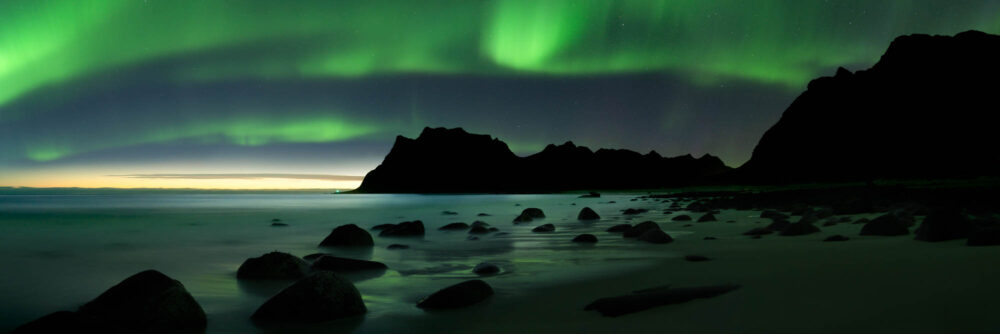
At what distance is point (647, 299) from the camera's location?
4316 mm

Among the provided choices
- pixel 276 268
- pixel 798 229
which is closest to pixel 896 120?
pixel 798 229

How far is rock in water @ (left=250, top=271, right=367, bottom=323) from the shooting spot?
4.44m

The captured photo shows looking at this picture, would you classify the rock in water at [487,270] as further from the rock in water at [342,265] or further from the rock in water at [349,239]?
the rock in water at [349,239]

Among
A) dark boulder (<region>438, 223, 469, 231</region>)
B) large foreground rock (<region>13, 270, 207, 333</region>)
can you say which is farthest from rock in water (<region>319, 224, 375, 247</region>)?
large foreground rock (<region>13, 270, 207, 333</region>)

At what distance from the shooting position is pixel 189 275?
8.34 m

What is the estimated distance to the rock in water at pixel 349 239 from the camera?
11719 millimetres

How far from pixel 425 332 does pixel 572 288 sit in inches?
83.5

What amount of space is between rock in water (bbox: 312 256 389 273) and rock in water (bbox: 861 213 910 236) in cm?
838

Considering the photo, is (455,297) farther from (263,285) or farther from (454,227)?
(454,227)

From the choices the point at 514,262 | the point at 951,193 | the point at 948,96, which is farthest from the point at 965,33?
the point at 514,262

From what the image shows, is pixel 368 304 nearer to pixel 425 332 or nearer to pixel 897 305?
pixel 425 332

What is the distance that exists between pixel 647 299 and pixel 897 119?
108m

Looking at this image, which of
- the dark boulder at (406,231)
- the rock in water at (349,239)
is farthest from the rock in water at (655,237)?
the dark boulder at (406,231)

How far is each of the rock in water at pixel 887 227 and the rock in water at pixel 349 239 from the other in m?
9.41
